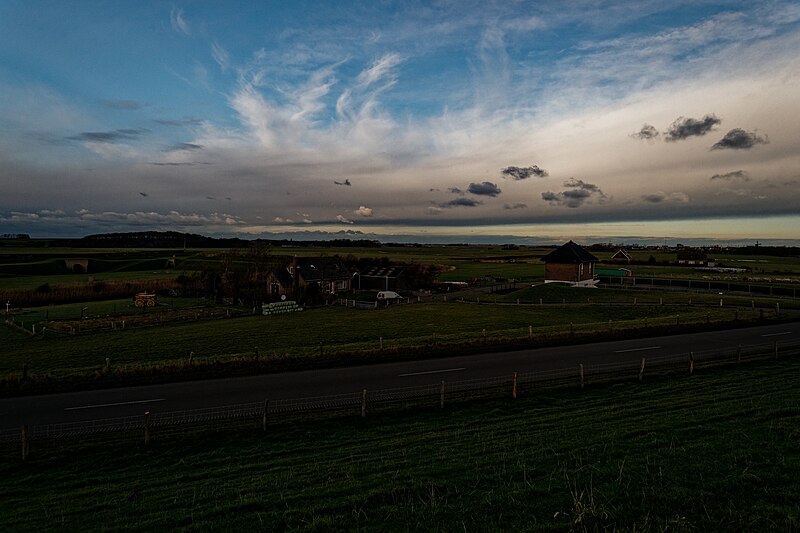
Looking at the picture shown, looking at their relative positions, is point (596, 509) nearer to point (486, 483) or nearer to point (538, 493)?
point (538, 493)

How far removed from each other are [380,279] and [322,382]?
6009 cm

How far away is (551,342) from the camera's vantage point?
29.9 m

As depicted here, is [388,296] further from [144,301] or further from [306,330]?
[144,301]

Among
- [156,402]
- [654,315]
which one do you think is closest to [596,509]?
[156,402]

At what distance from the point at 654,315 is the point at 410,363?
100.0 ft

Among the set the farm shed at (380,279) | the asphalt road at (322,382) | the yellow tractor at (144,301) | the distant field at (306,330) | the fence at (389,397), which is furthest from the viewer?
the farm shed at (380,279)

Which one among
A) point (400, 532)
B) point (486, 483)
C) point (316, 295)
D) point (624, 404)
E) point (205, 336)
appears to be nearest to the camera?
point (400, 532)

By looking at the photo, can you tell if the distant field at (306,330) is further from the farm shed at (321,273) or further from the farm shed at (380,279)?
the farm shed at (380,279)

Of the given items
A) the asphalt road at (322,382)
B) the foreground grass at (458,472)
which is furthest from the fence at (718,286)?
the foreground grass at (458,472)

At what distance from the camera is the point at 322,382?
21.4 m

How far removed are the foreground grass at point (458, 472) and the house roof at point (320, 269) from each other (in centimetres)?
5880

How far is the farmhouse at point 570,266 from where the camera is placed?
6900 cm

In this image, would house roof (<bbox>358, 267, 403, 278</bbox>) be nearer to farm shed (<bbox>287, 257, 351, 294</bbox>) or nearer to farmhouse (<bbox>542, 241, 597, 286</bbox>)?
farm shed (<bbox>287, 257, 351, 294</bbox>)

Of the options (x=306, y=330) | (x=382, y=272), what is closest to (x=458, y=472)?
(x=306, y=330)
